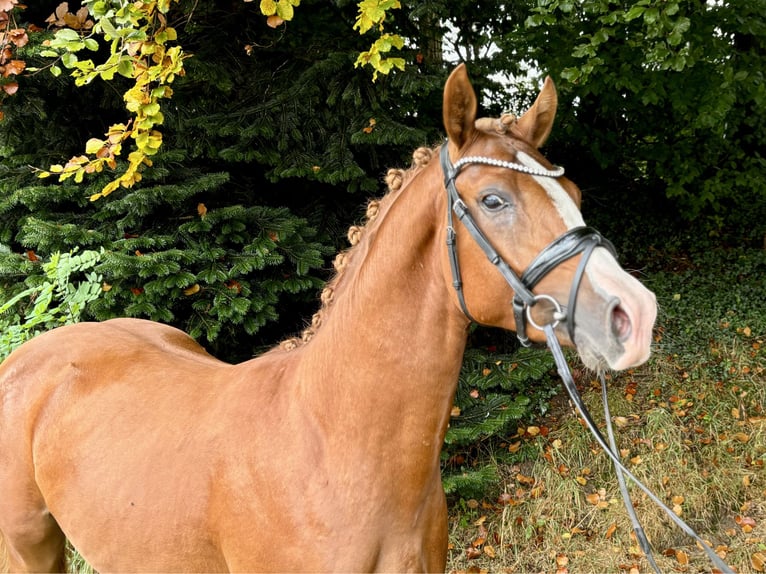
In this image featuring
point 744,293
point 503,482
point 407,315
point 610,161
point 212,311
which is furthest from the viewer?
point 610,161

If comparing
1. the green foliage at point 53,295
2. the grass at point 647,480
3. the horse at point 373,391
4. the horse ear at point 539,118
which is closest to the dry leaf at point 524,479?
the grass at point 647,480

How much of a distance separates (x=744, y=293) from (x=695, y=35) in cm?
358

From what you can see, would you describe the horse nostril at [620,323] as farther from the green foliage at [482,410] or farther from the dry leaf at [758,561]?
the dry leaf at [758,561]

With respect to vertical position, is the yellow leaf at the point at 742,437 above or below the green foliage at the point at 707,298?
above

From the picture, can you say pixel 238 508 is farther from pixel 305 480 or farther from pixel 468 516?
pixel 468 516

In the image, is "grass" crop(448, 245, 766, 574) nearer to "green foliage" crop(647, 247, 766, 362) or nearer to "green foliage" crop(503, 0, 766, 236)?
"green foliage" crop(647, 247, 766, 362)

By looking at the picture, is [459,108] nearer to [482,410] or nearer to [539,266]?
[539,266]

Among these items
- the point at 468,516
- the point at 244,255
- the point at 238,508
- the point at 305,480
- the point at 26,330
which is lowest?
the point at 468,516

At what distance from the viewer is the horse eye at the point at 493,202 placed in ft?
5.53

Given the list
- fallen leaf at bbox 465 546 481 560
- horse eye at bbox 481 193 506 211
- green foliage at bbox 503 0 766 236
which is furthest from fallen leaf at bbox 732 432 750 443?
horse eye at bbox 481 193 506 211

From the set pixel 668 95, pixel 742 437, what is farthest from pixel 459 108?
pixel 668 95

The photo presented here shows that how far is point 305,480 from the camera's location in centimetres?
191

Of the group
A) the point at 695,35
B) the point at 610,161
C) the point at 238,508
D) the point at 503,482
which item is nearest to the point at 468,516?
the point at 503,482

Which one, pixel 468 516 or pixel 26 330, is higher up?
pixel 26 330
